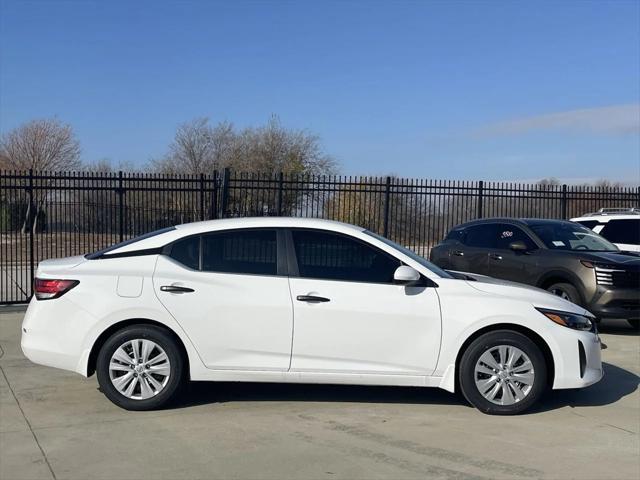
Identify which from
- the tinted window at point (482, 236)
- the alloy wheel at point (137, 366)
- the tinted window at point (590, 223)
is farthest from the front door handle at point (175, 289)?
the tinted window at point (590, 223)

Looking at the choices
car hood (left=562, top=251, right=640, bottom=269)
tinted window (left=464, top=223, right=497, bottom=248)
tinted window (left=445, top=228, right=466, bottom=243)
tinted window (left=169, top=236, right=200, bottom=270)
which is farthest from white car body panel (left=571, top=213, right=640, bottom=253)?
tinted window (left=169, top=236, right=200, bottom=270)

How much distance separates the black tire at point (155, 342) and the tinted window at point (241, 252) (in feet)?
2.28

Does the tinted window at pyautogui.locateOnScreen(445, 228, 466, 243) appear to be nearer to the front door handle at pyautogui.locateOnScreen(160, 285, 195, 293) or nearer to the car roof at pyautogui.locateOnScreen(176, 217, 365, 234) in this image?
the car roof at pyautogui.locateOnScreen(176, 217, 365, 234)

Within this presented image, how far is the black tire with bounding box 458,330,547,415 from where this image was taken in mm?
5738

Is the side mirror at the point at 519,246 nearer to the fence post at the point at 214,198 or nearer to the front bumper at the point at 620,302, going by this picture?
the front bumper at the point at 620,302

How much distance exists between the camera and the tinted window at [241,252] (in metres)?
5.82

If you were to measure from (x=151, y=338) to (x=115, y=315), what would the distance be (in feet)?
1.16

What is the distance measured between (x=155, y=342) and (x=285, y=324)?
109cm

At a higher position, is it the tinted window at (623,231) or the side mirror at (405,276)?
the tinted window at (623,231)

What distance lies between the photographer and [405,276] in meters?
5.64

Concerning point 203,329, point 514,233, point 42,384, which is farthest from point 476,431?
point 514,233

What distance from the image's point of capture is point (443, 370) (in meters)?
5.75

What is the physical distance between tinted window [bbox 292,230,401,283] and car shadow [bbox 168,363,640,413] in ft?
4.01

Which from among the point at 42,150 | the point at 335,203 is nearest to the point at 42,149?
the point at 42,150
